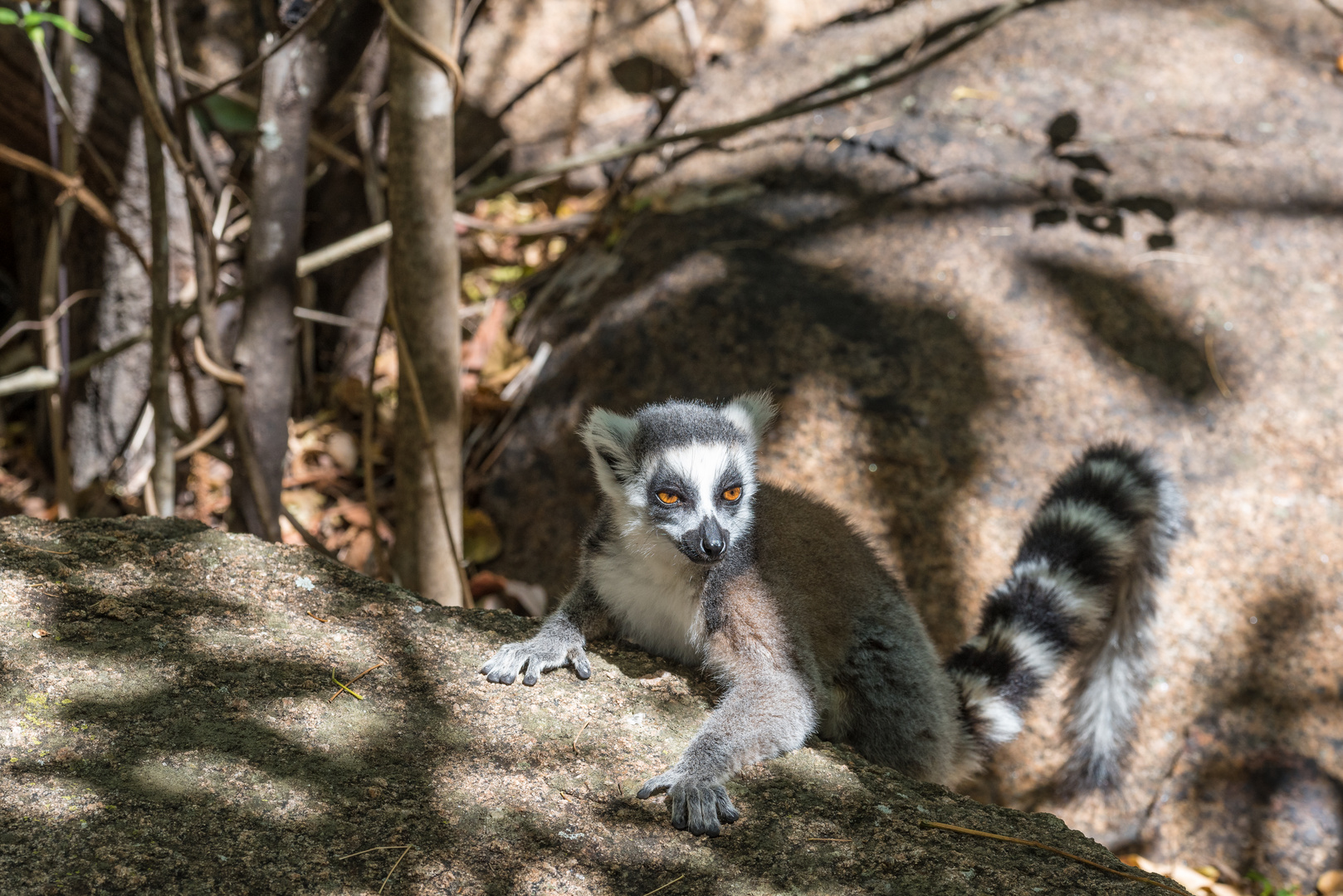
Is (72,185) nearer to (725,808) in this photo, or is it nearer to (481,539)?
(481,539)

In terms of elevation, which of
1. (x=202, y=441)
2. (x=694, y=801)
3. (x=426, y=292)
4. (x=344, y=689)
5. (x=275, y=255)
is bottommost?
(x=694, y=801)

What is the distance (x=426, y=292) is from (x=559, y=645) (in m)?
1.39

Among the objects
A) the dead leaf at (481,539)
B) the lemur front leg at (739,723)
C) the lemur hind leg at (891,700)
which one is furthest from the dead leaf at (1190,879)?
the dead leaf at (481,539)

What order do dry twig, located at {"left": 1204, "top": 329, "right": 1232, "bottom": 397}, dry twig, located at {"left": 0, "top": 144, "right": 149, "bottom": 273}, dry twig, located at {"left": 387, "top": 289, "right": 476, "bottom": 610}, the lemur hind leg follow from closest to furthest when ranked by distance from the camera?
the lemur hind leg, dry twig, located at {"left": 387, "top": 289, "right": 476, "bottom": 610}, dry twig, located at {"left": 0, "top": 144, "right": 149, "bottom": 273}, dry twig, located at {"left": 1204, "top": 329, "right": 1232, "bottom": 397}

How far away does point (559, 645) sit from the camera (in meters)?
2.57

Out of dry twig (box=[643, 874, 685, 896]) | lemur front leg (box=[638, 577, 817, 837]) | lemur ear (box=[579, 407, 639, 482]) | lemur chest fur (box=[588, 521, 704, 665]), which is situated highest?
lemur ear (box=[579, 407, 639, 482])

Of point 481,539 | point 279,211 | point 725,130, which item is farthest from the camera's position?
point 481,539

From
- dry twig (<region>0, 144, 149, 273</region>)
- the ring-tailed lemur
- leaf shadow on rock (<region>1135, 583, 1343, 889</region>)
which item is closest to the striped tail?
the ring-tailed lemur

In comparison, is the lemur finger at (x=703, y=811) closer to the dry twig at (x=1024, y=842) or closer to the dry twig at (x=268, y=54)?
the dry twig at (x=1024, y=842)

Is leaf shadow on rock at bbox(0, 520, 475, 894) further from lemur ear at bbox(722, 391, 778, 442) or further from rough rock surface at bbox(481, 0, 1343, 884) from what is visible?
rough rock surface at bbox(481, 0, 1343, 884)

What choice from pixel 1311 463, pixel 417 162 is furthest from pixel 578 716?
pixel 1311 463

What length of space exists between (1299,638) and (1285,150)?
2571 mm

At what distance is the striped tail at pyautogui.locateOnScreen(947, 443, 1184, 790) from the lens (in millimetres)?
3021

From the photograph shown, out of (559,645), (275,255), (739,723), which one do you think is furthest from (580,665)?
(275,255)
